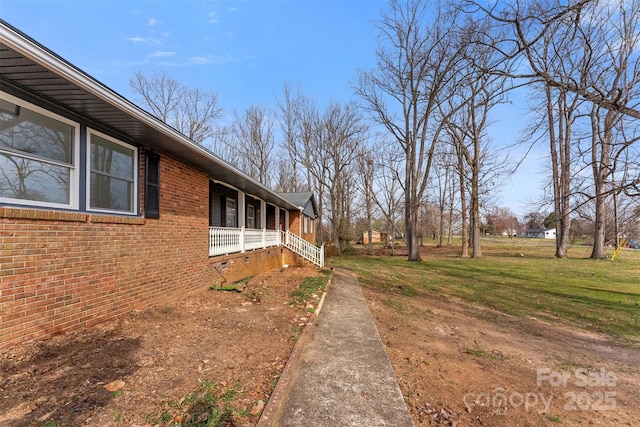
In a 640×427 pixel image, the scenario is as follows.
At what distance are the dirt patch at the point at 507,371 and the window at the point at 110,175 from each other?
16.6 feet

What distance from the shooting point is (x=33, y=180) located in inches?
151

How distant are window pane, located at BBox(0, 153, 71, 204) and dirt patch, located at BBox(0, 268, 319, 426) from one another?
70.7 inches

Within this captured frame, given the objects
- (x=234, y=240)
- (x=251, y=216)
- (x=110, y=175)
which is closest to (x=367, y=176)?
(x=251, y=216)

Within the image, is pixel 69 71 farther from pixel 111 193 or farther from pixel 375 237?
pixel 375 237

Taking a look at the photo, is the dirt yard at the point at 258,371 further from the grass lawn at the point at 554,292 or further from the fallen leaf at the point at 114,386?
the grass lawn at the point at 554,292

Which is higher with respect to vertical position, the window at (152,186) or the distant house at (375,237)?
the window at (152,186)

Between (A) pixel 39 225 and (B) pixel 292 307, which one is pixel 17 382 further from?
(B) pixel 292 307

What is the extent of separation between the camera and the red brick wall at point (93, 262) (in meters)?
3.43

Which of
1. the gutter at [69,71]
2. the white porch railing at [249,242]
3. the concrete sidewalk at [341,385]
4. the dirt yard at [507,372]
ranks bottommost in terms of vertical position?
the dirt yard at [507,372]

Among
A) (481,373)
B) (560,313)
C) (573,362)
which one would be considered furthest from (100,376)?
(560,313)

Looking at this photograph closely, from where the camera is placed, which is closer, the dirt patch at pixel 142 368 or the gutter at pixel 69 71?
the dirt patch at pixel 142 368

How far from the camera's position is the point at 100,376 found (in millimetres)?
3029

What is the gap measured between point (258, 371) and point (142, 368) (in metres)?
1.25

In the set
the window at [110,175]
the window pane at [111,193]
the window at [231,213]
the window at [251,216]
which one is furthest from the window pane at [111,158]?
the window at [251,216]
